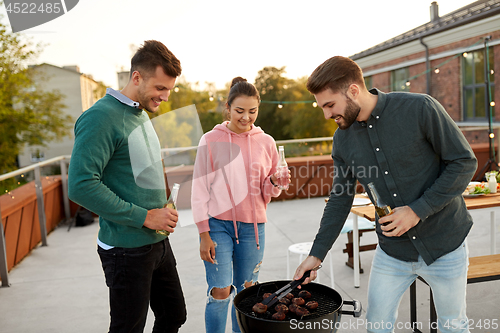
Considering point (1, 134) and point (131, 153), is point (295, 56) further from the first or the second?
point (131, 153)

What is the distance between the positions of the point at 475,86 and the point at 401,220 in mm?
11954

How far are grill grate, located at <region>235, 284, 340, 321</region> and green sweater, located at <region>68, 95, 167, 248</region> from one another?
1.58ft

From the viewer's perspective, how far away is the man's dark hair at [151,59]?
158 centimetres

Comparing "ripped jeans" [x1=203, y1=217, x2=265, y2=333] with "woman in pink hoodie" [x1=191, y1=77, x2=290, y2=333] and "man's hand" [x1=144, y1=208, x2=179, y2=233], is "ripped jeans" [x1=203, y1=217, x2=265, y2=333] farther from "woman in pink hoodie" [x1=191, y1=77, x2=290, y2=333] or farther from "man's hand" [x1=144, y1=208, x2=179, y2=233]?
"man's hand" [x1=144, y1=208, x2=179, y2=233]

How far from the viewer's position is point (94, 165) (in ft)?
4.81

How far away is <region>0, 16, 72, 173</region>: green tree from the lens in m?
15.0

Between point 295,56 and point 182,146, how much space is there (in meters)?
17.5

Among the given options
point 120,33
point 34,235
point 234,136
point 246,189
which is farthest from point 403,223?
point 120,33

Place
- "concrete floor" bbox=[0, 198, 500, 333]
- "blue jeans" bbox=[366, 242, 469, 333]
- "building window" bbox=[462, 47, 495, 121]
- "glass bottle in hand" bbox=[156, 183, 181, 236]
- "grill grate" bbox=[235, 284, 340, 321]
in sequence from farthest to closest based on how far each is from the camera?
1. "building window" bbox=[462, 47, 495, 121]
2. "concrete floor" bbox=[0, 198, 500, 333]
3. "glass bottle in hand" bbox=[156, 183, 181, 236]
4. "blue jeans" bbox=[366, 242, 469, 333]
5. "grill grate" bbox=[235, 284, 340, 321]

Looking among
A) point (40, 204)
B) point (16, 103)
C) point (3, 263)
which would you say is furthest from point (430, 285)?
point (16, 103)

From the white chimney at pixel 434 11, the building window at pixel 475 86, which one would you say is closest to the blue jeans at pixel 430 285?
the building window at pixel 475 86

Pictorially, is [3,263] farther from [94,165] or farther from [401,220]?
[401,220]

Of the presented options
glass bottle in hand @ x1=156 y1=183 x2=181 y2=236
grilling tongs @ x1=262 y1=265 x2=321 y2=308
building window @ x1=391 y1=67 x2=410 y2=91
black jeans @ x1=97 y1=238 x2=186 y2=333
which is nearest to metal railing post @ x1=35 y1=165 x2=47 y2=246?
black jeans @ x1=97 y1=238 x2=186 y2=333

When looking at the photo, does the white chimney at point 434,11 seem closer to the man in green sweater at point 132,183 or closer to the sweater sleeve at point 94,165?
the man in green sweater at point 132,183
